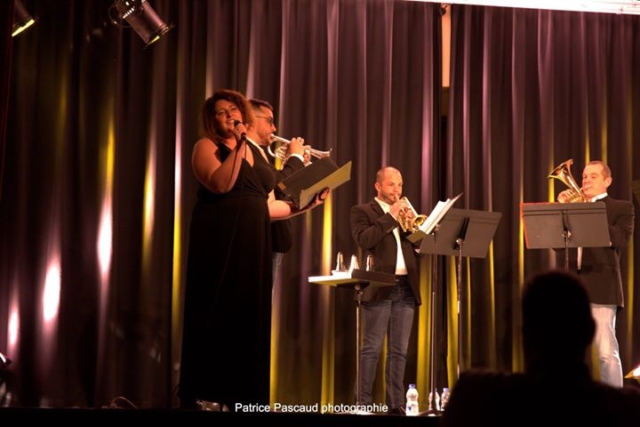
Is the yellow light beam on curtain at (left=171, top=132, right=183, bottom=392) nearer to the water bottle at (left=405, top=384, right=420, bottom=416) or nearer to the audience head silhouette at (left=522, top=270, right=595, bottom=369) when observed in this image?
the water bottle at (left=405, top=384, right=420, bottom=416)

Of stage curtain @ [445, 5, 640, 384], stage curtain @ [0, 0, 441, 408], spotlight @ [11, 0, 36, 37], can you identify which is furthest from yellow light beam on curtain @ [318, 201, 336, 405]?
spotlight @ [11, 0, 36, 37]

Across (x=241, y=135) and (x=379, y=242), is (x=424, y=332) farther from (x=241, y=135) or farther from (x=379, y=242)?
(x=241, y=135)

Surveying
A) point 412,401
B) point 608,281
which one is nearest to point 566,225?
point 608,281

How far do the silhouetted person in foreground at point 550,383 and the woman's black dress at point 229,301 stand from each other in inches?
95.5

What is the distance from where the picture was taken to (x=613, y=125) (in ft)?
25.3

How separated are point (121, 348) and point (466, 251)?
2.98 meters

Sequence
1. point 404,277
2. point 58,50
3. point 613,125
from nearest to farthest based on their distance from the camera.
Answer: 1. point 404,277
2. point 58,50
3. point 613,125

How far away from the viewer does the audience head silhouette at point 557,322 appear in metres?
1.68

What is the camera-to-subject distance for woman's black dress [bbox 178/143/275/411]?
4.03 metres

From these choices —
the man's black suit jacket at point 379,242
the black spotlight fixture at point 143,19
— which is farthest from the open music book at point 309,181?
the black spotlight fixture at point 143,19

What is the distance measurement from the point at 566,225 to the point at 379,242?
4.77 ft

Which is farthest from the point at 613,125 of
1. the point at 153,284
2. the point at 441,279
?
the point at 153,284

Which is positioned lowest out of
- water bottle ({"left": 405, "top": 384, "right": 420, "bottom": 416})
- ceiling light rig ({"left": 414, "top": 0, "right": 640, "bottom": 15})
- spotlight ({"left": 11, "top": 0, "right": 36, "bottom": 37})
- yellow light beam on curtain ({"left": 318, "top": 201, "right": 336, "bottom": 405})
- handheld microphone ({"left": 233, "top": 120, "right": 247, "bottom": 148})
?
water bottle ({"left": 405, "top": 384, "right": 420, "bottom": 416})

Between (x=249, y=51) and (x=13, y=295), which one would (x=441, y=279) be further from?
(x=13, y=295)
